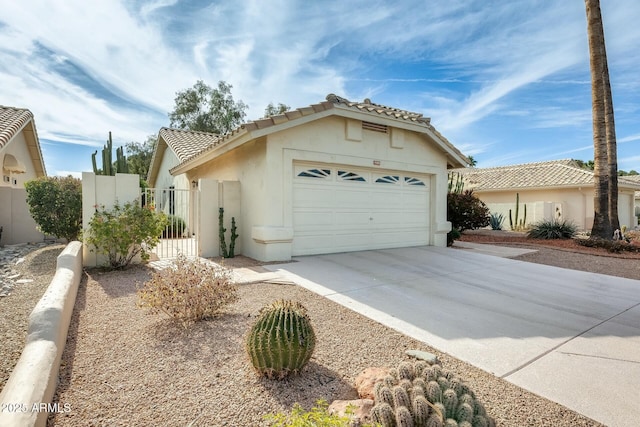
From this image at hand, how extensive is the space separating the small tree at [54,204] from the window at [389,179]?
956 cm

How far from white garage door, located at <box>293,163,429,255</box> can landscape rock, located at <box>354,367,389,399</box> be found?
20.3 feet

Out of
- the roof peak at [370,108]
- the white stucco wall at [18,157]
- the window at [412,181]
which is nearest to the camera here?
the roof peak at [370,108]

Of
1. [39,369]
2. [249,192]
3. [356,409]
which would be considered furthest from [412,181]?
[39,369]

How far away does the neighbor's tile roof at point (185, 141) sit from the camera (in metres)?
15.6

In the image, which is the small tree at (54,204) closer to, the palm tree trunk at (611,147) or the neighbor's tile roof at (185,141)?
the neighbor's tile roof at (185,141)

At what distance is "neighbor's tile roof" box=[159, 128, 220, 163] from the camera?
15.6 meters

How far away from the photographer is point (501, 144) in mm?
27375

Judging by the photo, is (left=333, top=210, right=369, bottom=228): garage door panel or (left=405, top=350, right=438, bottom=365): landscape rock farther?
(left=333, top=210, right=369, bottom=228): garage door panel

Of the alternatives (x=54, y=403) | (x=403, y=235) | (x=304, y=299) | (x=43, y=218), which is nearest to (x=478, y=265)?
(x=403, y=235)

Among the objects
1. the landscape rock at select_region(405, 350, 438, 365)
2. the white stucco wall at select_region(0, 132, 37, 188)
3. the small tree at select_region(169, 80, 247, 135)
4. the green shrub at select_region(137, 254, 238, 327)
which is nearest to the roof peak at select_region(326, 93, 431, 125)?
the green shrub at select_region(137, 254, 238, 327)

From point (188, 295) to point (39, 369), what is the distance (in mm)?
1701

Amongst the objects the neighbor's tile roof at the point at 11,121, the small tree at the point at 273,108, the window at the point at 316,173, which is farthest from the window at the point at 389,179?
the small tree at the point at 273,108

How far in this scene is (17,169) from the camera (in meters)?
14.7

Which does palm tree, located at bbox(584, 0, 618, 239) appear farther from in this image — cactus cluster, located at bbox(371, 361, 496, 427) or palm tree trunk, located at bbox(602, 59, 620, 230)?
cactus cluster, located at bbox(371, 361, 496, 427)
